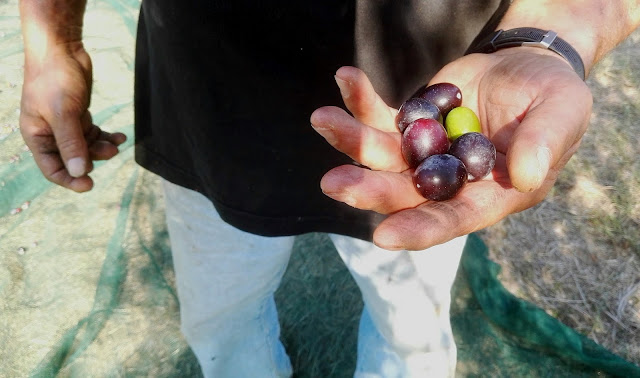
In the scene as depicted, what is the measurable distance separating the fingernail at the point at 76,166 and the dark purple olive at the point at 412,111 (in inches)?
34.1

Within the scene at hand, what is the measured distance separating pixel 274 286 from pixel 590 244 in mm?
1922

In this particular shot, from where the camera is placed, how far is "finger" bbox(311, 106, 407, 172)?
3.38ft

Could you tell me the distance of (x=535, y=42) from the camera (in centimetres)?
126

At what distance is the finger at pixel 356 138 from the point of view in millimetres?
1031

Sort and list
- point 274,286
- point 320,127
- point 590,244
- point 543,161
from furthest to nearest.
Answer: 1. point 590,244
2. point 274,286
3. point 320,127
4. point 543,161

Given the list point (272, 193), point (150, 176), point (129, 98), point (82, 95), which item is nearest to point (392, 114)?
point (272, 193)

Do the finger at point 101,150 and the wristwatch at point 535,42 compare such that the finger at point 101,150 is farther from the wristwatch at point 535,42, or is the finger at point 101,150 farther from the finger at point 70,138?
the wristwatch at point 535,42

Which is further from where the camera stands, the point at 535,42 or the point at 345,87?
the point at 535,42

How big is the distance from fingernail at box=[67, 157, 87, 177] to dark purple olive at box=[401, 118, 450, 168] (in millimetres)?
874

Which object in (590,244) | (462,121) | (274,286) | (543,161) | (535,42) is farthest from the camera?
(590,244)

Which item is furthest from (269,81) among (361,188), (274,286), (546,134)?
(274,286)

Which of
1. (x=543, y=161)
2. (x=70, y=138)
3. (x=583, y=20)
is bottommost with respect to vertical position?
(x=70, y=138)

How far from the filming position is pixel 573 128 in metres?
1.01

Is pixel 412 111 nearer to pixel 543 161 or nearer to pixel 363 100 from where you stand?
pixel 363 100
